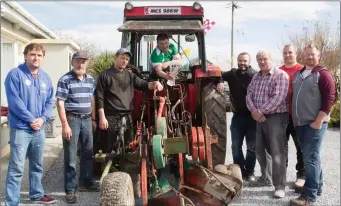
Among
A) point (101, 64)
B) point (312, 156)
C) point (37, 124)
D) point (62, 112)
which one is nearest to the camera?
point (37, 124)

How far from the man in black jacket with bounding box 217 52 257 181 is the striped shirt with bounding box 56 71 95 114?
190 centimetres

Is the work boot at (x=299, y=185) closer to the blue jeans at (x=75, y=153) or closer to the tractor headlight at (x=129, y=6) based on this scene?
the blue jeans at (x=75, y=153)

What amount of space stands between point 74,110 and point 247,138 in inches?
94.6

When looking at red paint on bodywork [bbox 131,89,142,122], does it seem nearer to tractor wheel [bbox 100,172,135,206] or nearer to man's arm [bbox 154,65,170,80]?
man's arm [bbox 154,65,170,80]

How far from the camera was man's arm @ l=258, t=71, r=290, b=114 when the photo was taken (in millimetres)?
4938

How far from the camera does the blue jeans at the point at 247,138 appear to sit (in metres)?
5.73

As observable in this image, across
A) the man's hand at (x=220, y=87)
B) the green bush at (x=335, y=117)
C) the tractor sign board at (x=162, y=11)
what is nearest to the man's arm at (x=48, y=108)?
the tractor sign board at (x=162, y=11)

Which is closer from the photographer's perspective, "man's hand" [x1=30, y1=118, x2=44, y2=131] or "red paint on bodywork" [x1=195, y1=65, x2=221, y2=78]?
"man's hand" [x1=30, y1=118, x2=44, y2=131]

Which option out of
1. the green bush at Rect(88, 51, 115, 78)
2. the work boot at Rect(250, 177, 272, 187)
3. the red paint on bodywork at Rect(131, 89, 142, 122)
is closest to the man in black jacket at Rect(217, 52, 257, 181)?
the work boot at Rect(250, 177, 272, 187)

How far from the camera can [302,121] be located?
15.4ft

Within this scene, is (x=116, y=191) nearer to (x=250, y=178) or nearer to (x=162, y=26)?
(x=162, y=26)

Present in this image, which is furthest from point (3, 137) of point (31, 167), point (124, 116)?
point (124, 116)

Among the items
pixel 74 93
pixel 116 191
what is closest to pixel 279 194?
pixel 116 191

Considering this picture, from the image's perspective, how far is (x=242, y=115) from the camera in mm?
5719
